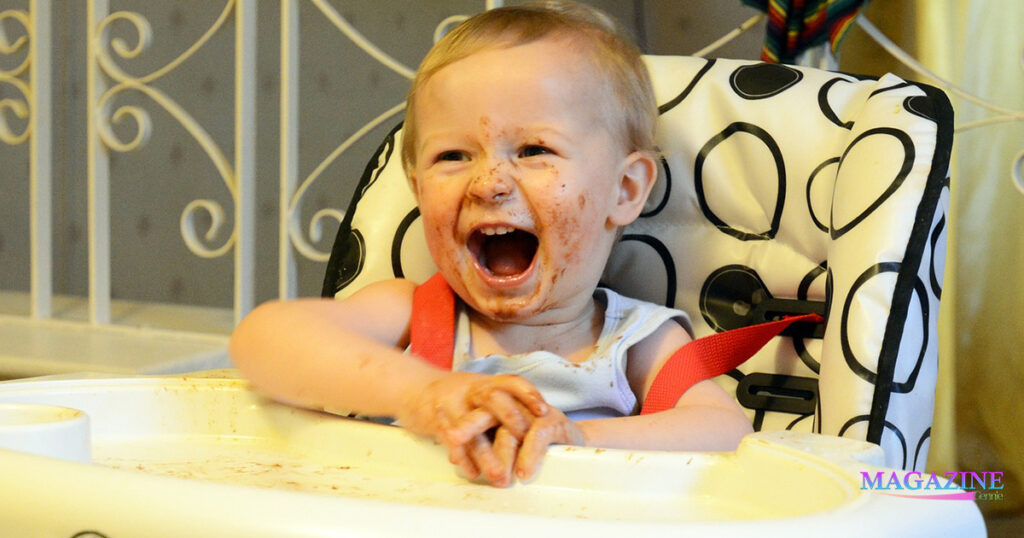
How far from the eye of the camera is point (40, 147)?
5.10 feet

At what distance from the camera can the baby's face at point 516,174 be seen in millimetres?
805

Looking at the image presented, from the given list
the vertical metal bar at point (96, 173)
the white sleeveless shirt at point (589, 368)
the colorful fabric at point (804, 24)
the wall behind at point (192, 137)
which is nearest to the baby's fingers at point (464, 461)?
the white sleeveless shirt at point (589, 368)

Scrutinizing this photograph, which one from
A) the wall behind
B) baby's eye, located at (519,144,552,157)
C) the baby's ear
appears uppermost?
baby's eye, located at (519,144,552,157)

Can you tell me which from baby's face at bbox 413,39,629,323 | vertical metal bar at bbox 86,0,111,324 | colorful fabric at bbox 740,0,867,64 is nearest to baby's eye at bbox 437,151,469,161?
baby's face at bbox 413,39,629,323

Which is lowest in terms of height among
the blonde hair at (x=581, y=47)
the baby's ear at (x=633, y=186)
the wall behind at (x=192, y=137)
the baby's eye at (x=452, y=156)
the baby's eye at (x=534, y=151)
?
the wall behind at (x=192, y=137)

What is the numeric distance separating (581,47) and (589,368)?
279 mm

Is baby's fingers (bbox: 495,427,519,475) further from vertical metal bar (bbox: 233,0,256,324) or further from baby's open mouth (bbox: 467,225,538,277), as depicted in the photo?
vertical metal bar (bbox: 233,0,256,324)

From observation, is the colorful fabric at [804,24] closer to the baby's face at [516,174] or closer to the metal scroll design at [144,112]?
the baby's face at [516,174]

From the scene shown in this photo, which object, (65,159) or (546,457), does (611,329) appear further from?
(65,159)

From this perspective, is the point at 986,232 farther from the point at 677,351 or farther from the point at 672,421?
the point at 672,421

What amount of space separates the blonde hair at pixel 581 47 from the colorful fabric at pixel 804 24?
0.30 meters

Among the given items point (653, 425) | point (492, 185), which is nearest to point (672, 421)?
point (653, 425)

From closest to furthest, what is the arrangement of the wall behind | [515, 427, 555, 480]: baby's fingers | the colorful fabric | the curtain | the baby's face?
1. [515, 427, 555, 480]: baby's fingers
2. the baby's face
3. the colorful fabric
4. the curtain
5. the wall behind

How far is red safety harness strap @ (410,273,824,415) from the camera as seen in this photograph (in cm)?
83
